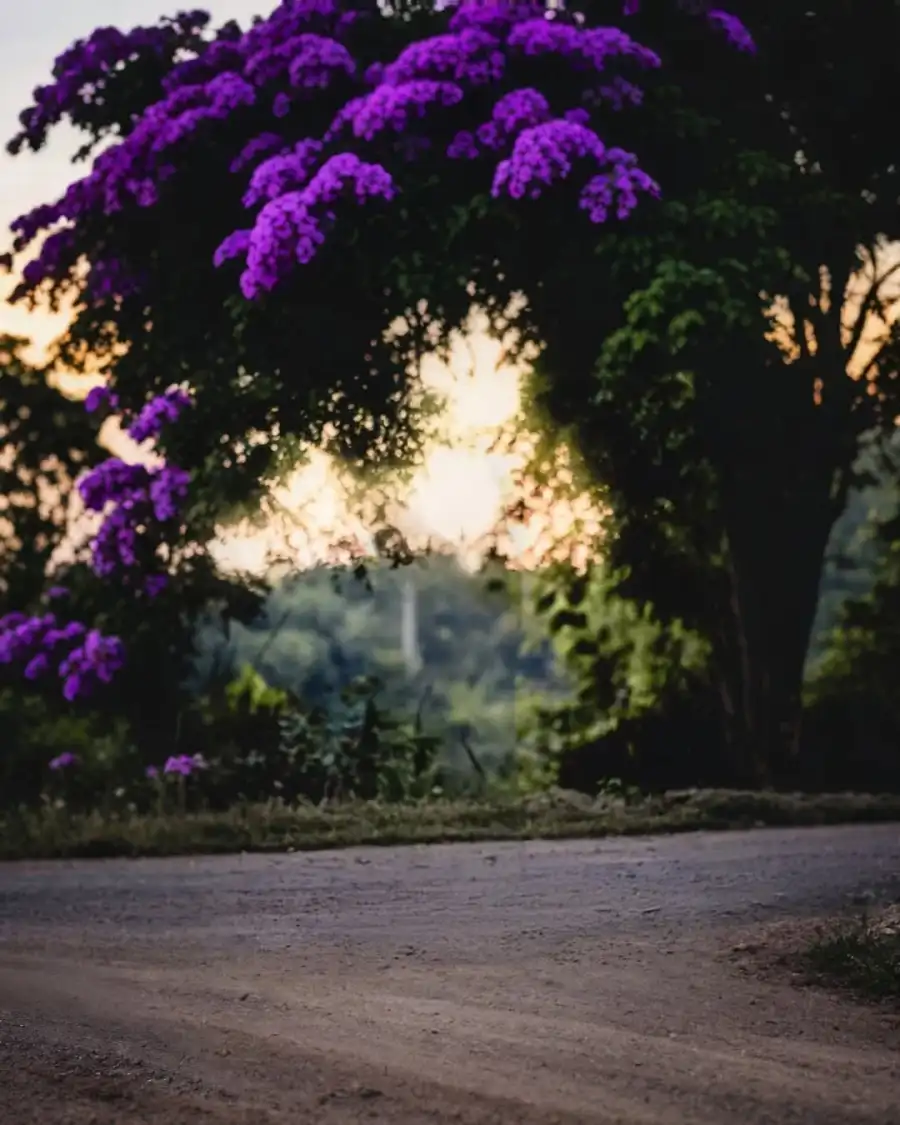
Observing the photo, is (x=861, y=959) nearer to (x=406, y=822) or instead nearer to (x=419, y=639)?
(x=406, y=822)

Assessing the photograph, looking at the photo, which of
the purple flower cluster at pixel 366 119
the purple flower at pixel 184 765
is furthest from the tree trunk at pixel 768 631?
the purple flower at pixel 184 765

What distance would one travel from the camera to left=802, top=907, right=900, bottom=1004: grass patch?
5309 mm

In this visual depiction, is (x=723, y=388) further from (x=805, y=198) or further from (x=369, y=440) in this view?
(x=369, y=440)

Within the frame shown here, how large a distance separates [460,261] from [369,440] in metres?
1.52

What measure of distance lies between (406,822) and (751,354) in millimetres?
4328

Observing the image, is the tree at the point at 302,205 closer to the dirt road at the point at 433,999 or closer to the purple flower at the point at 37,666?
the purple flower at the point at 37,666

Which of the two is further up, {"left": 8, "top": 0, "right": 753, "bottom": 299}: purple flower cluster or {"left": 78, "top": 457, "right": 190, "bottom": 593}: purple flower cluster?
{"left": 8, "top": 0, "right": 753, "bottom": 299}: purple flower cluster

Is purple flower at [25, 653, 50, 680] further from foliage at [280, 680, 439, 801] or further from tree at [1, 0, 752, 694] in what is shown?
foliage at [280, 680, 439, 801]

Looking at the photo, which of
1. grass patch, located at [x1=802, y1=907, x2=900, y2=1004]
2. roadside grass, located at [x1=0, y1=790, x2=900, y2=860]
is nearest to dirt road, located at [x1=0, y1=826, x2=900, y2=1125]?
grass patch, located at [x1=802, y1=907, x2=900, y2=1004]

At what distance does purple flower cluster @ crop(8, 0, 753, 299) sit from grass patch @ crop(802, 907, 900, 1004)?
18.0ft

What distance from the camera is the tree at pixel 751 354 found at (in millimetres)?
10820

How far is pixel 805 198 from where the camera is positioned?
1162 cm

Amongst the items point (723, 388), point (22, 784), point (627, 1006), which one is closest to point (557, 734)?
point (723, 388)

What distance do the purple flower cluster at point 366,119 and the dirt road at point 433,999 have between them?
418 cm
